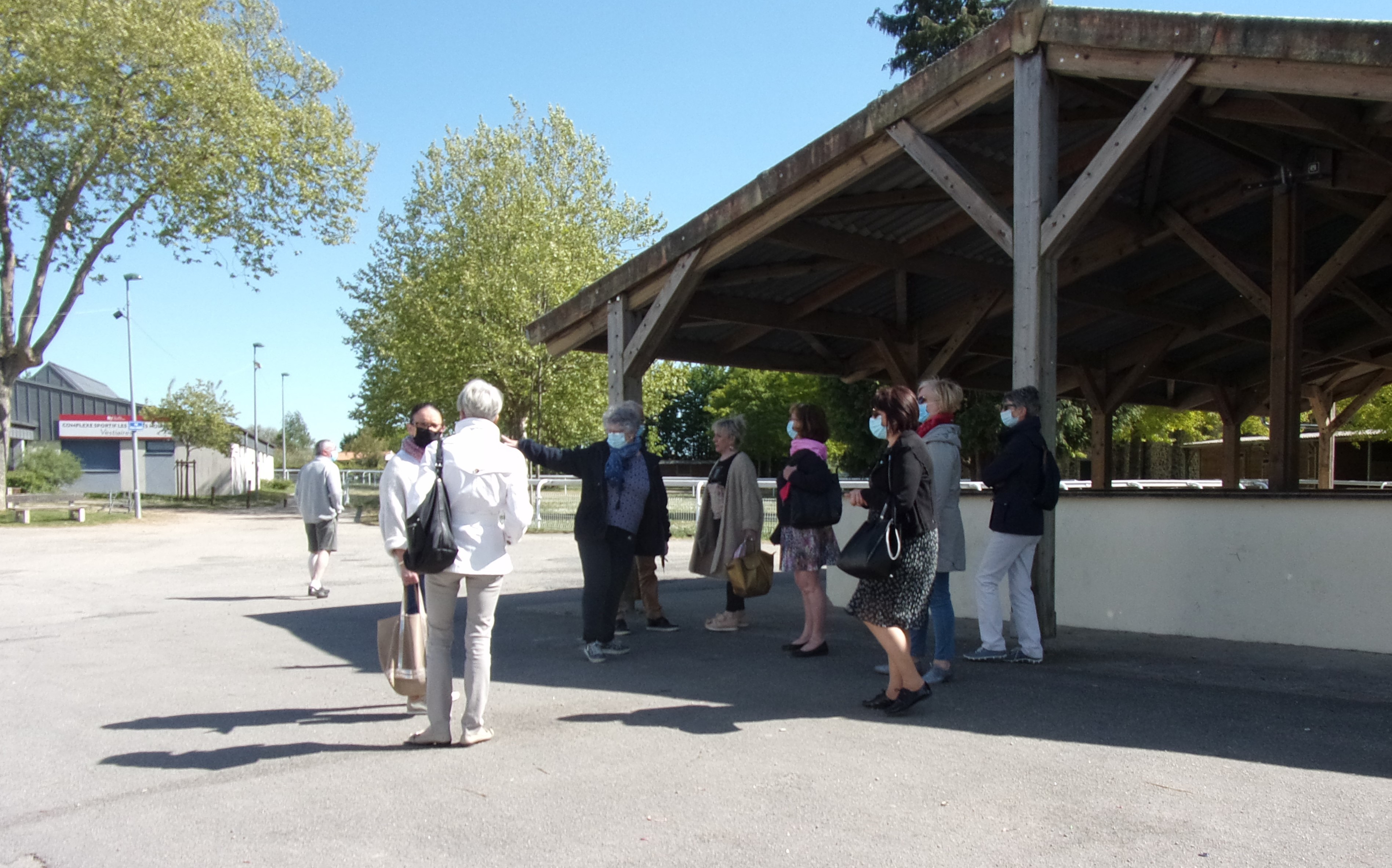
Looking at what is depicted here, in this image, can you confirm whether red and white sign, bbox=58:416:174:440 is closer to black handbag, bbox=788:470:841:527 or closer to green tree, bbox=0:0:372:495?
green tree, bbox=0:0:372:495

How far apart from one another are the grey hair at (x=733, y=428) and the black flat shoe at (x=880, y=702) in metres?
3.05

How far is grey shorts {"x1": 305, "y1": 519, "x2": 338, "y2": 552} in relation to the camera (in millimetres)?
11406

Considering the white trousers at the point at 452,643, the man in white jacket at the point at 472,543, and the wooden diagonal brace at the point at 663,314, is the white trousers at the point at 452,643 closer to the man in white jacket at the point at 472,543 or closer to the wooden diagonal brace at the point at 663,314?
the man in white jacket at the point at 472,543

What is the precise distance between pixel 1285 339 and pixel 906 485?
6.69 m

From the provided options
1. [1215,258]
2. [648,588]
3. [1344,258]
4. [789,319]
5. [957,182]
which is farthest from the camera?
[789,319]

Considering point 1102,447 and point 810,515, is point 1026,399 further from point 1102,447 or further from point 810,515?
point 1102,447

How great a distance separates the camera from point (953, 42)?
3073 cm

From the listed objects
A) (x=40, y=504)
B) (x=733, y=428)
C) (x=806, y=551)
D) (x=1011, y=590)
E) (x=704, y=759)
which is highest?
(x=733, y=428)

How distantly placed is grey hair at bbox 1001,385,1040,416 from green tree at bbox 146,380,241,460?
40.7 metres

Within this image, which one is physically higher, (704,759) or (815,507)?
(815,507)

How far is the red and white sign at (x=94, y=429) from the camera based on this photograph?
5319cm

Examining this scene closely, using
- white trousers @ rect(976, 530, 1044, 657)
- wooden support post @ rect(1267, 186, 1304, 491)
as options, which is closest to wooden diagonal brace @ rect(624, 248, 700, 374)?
white trousers @ rect(976, 530, 1044, 657)

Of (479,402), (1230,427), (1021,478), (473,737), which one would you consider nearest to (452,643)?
(473,737)

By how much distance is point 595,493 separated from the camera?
6.85 metres
